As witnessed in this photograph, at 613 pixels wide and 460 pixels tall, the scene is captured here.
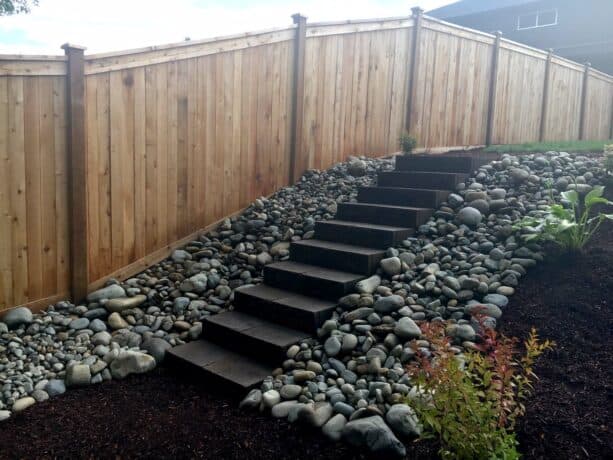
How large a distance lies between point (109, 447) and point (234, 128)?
3574 millimetres

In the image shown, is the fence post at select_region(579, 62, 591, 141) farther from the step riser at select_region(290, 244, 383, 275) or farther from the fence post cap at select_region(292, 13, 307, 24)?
the step riser at select_region(290, 244, 383, 275)

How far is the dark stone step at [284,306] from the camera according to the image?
151 inches

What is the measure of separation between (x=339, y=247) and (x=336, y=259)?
20cm

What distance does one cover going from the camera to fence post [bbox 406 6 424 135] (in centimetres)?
746

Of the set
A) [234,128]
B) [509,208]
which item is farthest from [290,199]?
[509,208]

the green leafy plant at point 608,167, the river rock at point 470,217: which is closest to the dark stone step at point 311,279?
the river rock at point 470,217

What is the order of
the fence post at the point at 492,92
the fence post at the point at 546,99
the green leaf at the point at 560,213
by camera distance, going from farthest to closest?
the fence post at the point at 546,99 → the fence post at the point at 492,92 → the green leaf at the point at 560,213

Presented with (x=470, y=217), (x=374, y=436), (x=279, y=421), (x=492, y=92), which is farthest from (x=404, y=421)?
(x=492, y=92)

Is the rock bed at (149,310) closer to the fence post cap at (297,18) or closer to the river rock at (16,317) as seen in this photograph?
the river rock at (16,317)

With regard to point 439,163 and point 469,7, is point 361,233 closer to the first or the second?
point 439,163

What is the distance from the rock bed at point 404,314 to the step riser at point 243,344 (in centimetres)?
12

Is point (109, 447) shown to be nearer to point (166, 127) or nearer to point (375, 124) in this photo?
point (166, 127)

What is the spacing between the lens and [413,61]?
7.57m

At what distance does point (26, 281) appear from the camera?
414 cm
